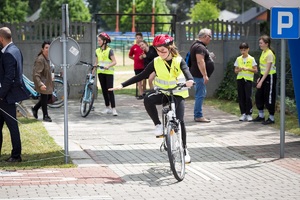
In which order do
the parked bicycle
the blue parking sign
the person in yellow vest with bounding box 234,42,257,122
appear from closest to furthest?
the blue parking sign, the person in yellow vest with bounding box 234,42,257,122, the parked bicycle

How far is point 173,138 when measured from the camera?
10234 millimetres

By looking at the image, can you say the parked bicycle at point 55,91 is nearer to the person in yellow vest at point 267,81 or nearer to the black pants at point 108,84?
the black pants at point 108,84

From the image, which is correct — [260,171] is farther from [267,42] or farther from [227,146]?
[267,42]

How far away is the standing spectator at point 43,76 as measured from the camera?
16109 mm

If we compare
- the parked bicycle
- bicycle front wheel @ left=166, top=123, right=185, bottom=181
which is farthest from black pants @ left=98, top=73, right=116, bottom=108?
bicycle front wheel @ left=166, top=123, right=185, bottom=181

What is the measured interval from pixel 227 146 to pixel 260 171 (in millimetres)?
2273

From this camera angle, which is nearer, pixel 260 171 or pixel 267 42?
pixel 260 171

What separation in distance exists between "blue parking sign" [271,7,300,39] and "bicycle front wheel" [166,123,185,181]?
8.24 ft

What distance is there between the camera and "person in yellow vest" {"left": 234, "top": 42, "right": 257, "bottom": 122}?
1634cm

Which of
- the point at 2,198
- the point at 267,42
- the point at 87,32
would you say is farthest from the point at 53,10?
the point at 2,198

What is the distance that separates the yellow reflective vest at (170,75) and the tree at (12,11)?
67.7 metres

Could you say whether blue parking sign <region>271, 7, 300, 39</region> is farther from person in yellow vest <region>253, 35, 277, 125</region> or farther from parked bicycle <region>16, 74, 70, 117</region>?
parked bicycle <region>16, 74, 70, 117</region>

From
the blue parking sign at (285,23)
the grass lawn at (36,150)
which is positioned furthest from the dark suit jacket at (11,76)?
the blue parking sign at (285,23)

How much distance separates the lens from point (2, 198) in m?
9.02
